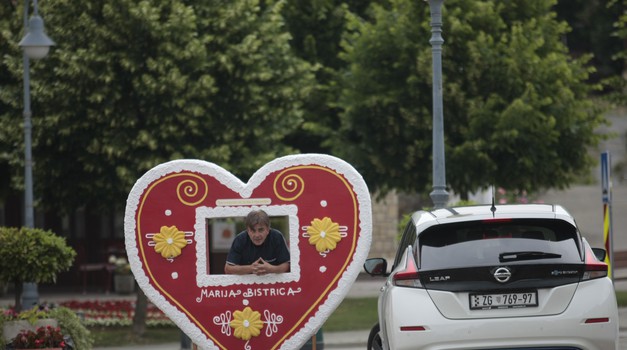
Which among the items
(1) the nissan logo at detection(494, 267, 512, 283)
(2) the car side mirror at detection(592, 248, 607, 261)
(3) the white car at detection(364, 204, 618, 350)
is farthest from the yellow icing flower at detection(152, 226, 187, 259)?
(2) the car side mirror at detection(592, 248, 607, 261)

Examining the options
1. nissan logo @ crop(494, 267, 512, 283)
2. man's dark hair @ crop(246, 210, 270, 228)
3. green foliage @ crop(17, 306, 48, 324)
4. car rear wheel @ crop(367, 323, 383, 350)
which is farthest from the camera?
green foliage @ crop(17, 306, 48, 324)

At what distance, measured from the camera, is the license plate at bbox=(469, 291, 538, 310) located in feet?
33.0

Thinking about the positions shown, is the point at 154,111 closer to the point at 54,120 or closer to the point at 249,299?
the point at 54,120

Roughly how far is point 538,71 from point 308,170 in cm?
1931

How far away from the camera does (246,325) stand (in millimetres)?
11039

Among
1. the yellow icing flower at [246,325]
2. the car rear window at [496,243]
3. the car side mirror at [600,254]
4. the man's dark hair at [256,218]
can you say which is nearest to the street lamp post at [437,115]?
the car side mirror at [600,254]

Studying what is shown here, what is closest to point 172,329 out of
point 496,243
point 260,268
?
point 260,268

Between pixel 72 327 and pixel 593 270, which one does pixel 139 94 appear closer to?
pixel 72 327

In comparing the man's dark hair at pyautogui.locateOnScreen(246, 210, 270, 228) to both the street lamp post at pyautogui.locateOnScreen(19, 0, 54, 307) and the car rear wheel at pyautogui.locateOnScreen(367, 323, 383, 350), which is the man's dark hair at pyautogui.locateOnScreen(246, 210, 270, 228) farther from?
the street lamp post at pyautogui.locateOnScreen(19, 0, 54, 307)

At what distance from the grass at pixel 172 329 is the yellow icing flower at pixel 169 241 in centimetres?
1259

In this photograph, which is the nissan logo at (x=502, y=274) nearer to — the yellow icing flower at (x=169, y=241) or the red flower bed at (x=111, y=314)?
the yellow icing flower at (x=169, y=241)

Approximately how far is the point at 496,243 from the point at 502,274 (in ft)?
1.00

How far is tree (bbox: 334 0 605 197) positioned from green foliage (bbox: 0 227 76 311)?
44.9 ft

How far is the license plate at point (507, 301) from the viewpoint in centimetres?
1005
